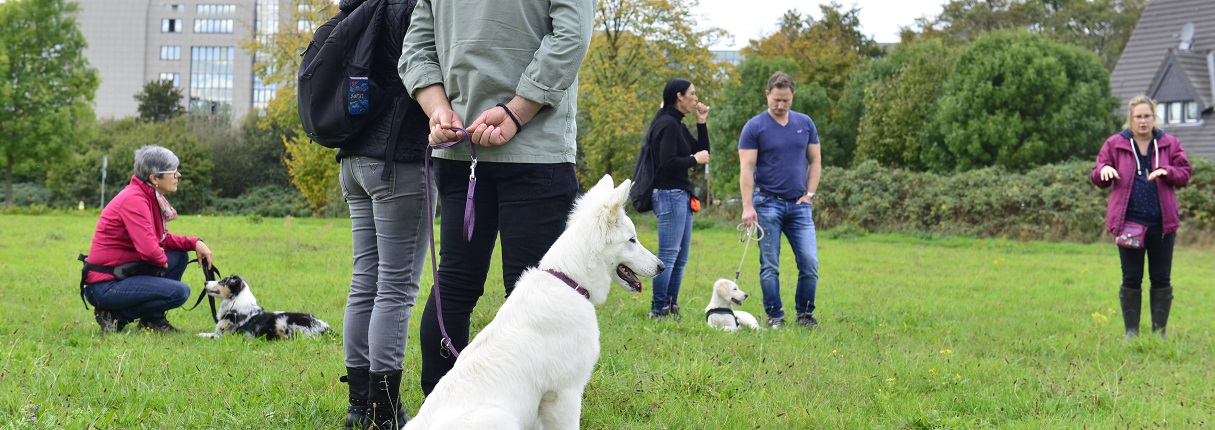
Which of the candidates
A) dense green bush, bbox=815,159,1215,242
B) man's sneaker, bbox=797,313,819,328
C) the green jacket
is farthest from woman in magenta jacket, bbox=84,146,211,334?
dense green bush, bbox=815,159,1215,242

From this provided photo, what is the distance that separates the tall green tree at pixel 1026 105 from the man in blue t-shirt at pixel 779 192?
23.7 metres

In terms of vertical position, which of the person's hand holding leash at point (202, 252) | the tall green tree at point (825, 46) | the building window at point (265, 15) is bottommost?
the person's hand holding leash at point (202, 252)

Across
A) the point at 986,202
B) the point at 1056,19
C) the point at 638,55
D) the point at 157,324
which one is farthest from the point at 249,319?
the point at 1056,19

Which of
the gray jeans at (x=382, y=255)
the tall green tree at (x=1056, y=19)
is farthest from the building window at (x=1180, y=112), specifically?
the gray jeans at (x=382, y=255)

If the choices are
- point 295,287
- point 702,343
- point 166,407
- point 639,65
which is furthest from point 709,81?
point 166,407

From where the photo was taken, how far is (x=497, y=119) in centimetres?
319

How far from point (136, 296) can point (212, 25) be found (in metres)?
93.7

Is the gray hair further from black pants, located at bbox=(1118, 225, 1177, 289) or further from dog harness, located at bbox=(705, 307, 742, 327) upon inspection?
black pants, located at bbox=(1118, 225, 1177, 289)

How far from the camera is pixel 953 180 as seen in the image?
24.1m

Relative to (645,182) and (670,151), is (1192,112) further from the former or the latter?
(645,182)

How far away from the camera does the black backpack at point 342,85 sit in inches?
139

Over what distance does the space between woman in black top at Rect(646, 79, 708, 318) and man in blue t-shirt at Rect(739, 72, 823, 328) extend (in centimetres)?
57

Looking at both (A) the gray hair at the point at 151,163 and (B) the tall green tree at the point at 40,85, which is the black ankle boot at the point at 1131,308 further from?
(B) the tall green tree at the point at 40,85

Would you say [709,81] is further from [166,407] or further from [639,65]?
[166,407]
